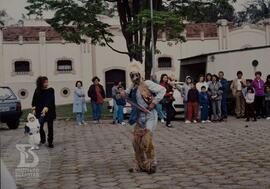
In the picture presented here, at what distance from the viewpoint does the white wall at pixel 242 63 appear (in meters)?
21.7

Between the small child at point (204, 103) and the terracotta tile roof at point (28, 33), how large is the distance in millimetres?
25108

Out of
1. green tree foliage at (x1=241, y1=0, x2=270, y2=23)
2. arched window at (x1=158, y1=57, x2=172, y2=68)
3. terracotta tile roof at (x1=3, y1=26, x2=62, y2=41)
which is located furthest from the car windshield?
green tree foliage at (x1=241, y1=0, x2=270, y2=23)

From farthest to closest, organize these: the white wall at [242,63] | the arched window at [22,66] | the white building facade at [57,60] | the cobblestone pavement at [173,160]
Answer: the arched window at [22,66] → the white building facade at [57,60] → the white wall at [242,63] → the cobblestone pavement at [173,160]

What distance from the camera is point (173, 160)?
9.59 meters

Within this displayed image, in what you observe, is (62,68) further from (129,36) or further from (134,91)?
(134,91)

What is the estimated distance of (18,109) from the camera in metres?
19.2

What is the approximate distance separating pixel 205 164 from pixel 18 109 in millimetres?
11542

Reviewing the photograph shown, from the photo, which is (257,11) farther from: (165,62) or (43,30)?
(43,30)

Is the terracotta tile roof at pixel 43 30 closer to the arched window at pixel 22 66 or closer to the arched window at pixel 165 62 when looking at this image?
the arched window at pixel 22 66

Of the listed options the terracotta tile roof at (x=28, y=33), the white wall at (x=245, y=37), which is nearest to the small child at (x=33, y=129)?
the terracotta tile roof at (x=28, y=33)

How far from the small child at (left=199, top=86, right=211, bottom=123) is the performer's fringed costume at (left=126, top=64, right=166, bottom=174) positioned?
10.3 metres

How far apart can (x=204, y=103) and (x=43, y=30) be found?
27626 millimetres

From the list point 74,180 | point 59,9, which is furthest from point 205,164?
point 59,9

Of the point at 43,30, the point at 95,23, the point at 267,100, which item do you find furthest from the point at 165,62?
the point at 267,100
